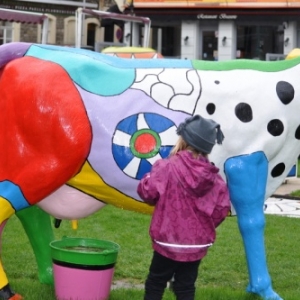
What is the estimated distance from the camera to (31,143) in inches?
168

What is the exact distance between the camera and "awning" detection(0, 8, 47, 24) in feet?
49.9

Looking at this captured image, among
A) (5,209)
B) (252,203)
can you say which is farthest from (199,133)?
(5,209)

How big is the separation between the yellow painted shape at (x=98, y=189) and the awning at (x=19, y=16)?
11.3 meters

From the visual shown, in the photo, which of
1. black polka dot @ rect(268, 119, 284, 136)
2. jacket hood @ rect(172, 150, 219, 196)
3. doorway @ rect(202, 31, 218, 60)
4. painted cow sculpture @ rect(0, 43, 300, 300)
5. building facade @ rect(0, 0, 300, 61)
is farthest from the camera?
doorway @ rect(202, 31, 218, 60)

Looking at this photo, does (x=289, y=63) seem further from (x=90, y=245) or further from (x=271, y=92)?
(x=90, y=245)

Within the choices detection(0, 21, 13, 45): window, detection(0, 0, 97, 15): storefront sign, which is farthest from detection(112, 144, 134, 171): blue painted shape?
detection(0, 21, 13, 45): window

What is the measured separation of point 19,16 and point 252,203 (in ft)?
39.5

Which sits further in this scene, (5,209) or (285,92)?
(285,92)

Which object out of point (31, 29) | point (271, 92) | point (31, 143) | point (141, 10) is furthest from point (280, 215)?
point (31, 29)

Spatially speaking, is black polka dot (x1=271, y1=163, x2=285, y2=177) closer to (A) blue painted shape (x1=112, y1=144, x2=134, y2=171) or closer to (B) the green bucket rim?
(A) blue painted shape (x1=112, y1=144, x2=134, y2=171)

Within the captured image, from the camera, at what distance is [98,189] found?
4.35 meters

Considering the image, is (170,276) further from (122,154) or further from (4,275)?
(4,275)

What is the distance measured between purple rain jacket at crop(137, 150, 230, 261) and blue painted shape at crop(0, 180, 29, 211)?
3.14ft

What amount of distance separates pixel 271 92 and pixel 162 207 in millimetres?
1206
